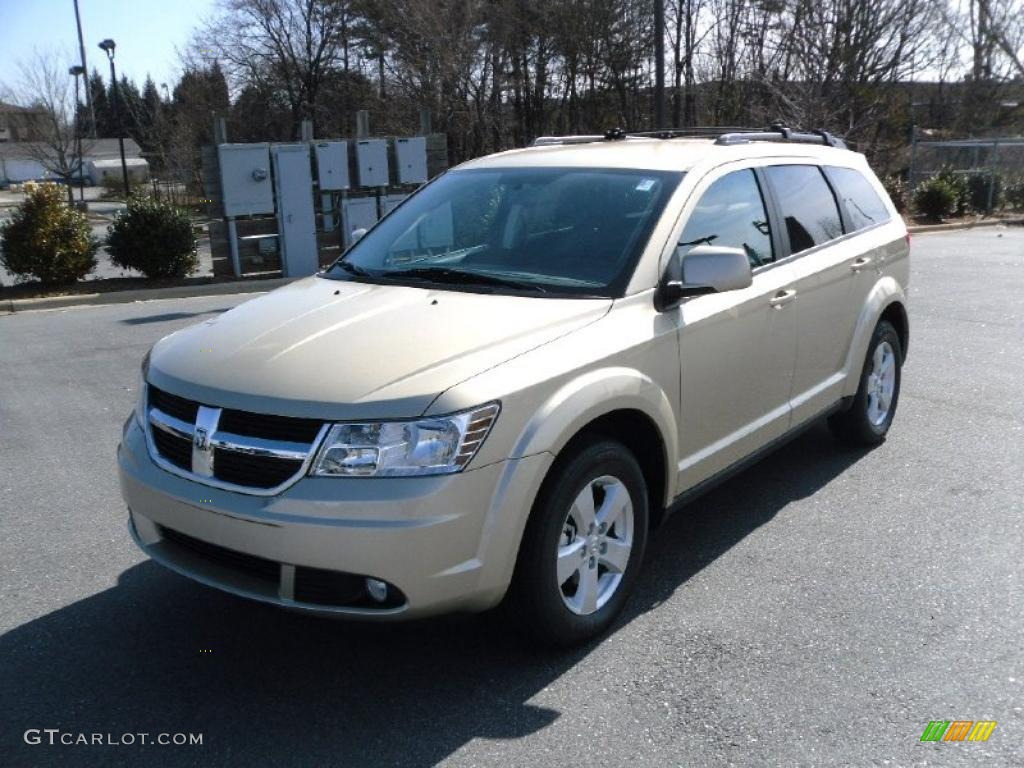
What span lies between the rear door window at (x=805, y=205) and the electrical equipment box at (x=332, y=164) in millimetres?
12090

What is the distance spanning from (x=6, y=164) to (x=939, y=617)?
88640mm

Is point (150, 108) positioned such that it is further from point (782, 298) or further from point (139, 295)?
point (782, 298)

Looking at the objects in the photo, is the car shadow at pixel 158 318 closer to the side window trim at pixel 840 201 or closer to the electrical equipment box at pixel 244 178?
the electrical equipment box at pixel 244 178

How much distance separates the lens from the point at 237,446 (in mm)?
3092

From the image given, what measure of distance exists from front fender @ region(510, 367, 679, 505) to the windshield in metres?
0.42

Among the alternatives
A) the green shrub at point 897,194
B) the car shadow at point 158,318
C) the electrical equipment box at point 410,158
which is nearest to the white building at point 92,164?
the green shrub at point 897,194

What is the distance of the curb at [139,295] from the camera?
43.4 feet

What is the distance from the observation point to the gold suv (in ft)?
9.73

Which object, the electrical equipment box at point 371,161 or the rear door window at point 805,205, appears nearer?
the rear door window at point 805,205

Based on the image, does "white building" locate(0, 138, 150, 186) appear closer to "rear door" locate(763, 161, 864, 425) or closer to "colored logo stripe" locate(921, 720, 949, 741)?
"rear door" locate(763, 161, 864, 425)

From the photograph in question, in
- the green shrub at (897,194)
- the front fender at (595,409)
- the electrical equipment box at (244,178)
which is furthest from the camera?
the green shrub at (897,194)

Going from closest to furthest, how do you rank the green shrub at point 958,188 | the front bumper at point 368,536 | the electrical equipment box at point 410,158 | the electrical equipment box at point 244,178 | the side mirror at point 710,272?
the front bumper at point 368,536 → the side mirror at point 710,272 → the electrical equipment box at point 244,178 → the electrical equipment box at point 410,158 → the green shrub at point 958,188

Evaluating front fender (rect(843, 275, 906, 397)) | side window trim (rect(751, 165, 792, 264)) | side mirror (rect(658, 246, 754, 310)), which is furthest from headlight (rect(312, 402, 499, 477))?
front fender (rect(843, 275, 906, 397))

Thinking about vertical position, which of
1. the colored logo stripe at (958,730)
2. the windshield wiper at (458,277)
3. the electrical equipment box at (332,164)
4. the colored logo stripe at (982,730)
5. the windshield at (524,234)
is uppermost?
the electrical equipment box at (332,164)
